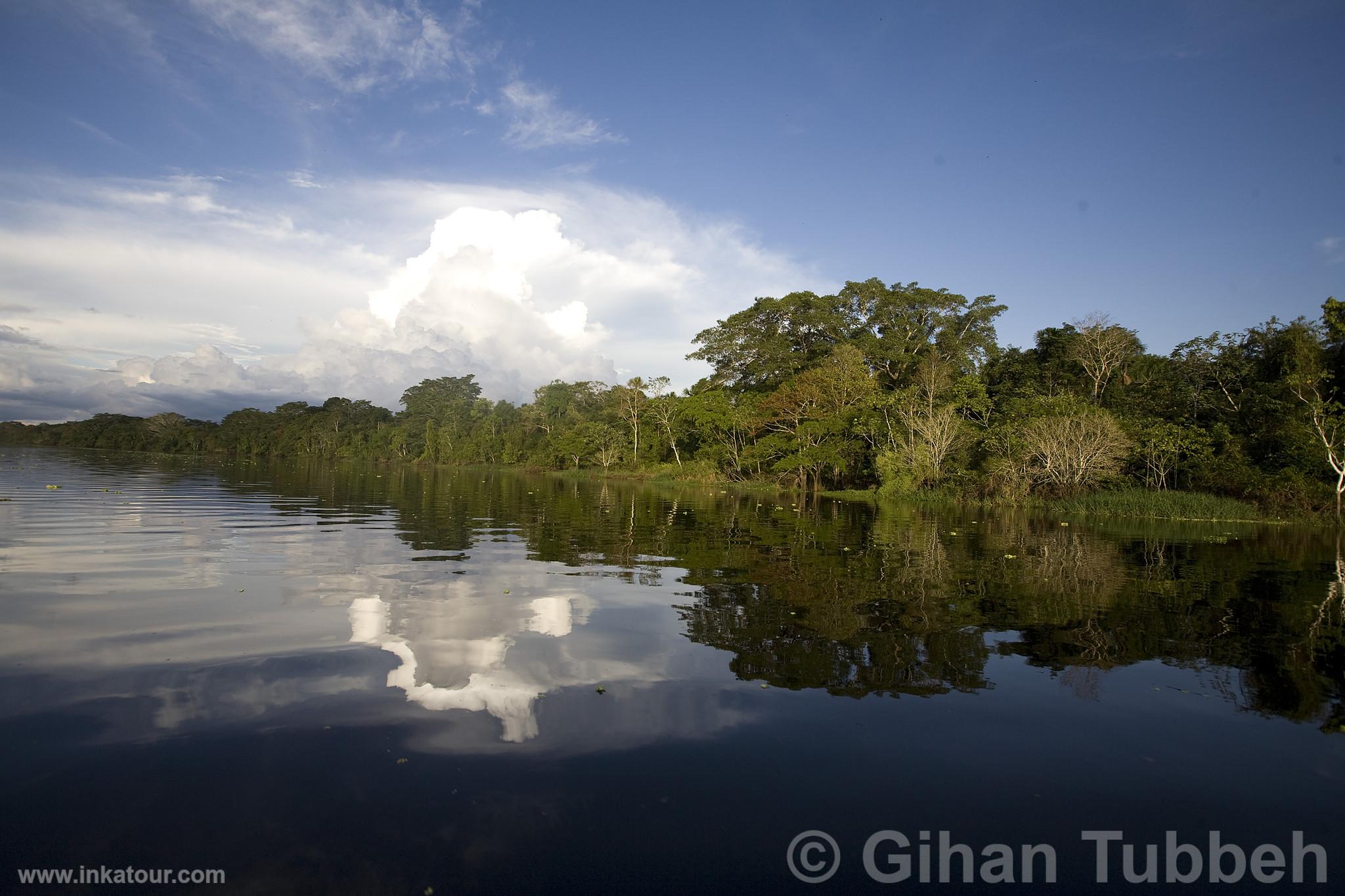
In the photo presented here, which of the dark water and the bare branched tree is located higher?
the bare branched tree

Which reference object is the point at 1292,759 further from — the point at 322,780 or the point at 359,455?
the point at 359,455

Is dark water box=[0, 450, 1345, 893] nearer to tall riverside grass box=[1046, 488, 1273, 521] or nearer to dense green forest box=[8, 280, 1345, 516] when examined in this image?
tall riverside grass box=[1046, 488, 1273, 521]

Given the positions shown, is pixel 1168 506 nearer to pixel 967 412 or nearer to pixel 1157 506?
pixel 1157 506

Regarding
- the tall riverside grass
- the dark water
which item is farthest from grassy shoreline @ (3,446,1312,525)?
the dark water

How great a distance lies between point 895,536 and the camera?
21.0 m

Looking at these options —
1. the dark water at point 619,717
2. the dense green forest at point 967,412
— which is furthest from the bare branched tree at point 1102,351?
the dark water at point 619,717

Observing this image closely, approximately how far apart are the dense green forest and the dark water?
25.0 metres

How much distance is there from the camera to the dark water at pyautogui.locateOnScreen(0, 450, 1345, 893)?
4.10 meters

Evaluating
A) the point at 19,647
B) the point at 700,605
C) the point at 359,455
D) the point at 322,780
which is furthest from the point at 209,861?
the point at 359,455

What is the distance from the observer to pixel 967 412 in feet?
161

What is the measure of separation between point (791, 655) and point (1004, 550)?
524 inches

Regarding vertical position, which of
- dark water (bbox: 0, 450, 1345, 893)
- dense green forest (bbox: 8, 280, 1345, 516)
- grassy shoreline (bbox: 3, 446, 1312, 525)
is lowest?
dark water (bbox: 0, 450, 1345, 893)

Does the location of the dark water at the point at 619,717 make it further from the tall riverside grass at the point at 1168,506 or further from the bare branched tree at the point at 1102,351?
the bare branched tree at the point at 1102,351

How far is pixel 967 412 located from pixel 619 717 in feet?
159
